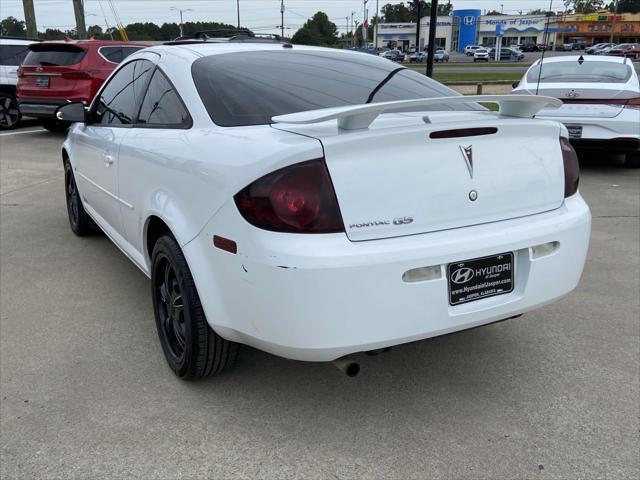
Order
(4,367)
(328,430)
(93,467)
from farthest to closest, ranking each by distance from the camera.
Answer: (4,367), (328,430), (93,467)

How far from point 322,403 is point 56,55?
964 cm

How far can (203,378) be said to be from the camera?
2844 mm

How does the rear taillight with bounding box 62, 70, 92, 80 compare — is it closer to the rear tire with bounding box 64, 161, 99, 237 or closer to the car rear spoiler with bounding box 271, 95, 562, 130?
the rear tire with bounding box 64, 161, 99, 237

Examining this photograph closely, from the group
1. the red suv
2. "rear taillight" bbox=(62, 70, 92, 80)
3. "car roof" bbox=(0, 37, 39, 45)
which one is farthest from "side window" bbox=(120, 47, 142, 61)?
"car roof" bbox=(0, 37, 39, 45)

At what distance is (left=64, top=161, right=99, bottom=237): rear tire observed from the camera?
4992mm

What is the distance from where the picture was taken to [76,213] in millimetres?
5102

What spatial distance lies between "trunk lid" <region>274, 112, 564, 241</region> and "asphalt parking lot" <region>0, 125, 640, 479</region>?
885 mm

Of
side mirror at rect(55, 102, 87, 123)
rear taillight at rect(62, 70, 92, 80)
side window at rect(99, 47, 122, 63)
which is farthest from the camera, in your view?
side window at rect(99, 47, 122, 63)

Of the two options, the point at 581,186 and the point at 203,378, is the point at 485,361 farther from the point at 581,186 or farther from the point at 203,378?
the point at 581,186

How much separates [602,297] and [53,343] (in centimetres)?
337

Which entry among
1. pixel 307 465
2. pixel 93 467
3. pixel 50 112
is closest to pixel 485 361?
pixel 307 465

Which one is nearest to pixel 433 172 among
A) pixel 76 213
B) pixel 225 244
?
pixel 225 244

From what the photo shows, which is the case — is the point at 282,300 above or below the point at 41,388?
above

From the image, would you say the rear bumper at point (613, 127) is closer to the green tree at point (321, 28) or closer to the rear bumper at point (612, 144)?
the rear bumper at point (612, 144)
